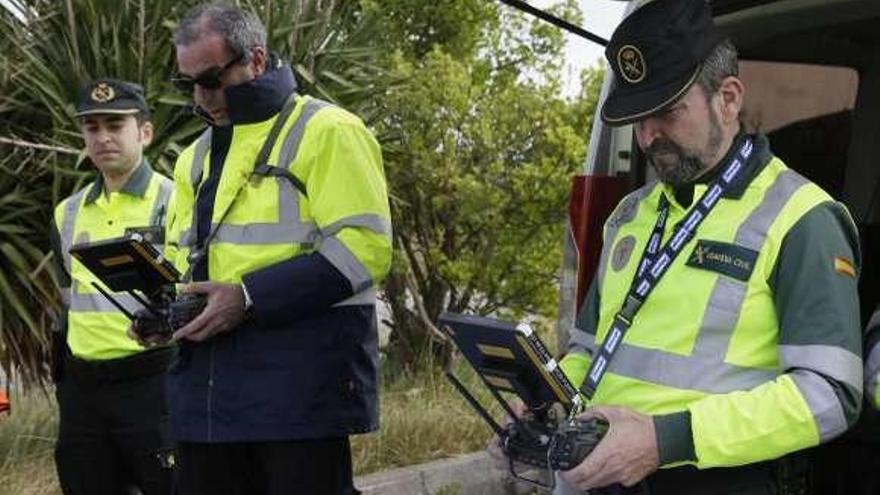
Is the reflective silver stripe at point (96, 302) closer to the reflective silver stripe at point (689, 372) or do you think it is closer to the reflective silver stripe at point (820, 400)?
the reflective silver stripe at point (689, 372)

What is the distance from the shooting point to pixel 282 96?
3318mm

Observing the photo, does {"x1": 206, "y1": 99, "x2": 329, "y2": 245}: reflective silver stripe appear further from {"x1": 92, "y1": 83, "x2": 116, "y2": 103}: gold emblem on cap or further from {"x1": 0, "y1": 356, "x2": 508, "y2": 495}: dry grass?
{"x1": 0, "y1": 356, "x2": 508, "y2": 495}: dry grass

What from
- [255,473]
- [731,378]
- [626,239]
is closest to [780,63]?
[626,239]

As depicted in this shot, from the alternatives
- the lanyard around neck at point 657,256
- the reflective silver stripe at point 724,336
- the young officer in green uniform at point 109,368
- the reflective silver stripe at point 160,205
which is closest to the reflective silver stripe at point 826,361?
the reflective silver stripe at point 724,336

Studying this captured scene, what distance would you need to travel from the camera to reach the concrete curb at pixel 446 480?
17.8ft

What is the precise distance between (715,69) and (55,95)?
480 cm

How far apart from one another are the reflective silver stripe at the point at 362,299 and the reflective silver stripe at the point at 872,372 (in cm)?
138

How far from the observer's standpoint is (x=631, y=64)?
244 cm

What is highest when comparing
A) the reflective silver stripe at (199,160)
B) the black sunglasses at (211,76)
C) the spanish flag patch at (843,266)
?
the black sunglasses at (211,76)

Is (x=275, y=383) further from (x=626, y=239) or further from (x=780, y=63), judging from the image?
(x=780, y=63)

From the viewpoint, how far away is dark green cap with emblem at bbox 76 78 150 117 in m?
4.45

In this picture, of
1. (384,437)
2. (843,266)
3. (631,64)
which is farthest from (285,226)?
(384,437)

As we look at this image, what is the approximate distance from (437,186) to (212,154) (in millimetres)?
4473

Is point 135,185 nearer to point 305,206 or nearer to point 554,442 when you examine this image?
point 305,206
